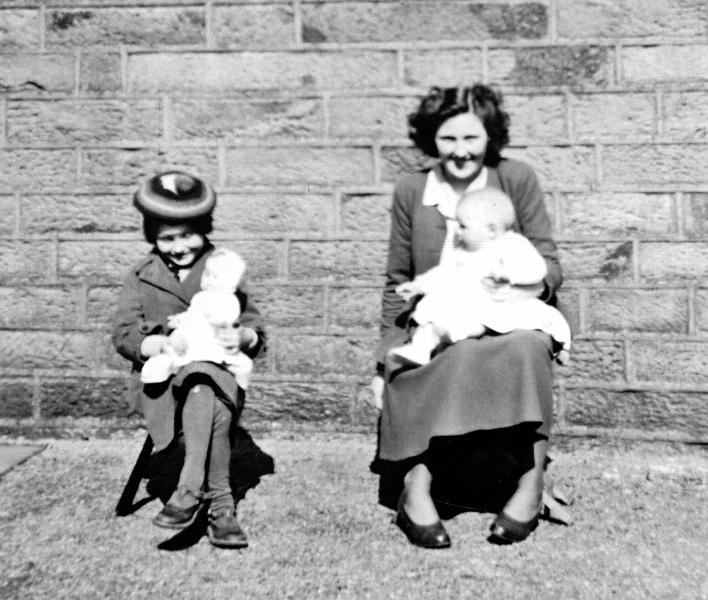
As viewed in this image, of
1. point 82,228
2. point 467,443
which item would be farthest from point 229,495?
point 82,228

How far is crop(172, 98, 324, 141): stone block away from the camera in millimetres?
4184

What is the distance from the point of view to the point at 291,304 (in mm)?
4234

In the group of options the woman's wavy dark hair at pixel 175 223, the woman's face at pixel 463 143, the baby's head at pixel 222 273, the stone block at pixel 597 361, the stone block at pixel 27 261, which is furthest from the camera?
the stone block at pixel 27 261

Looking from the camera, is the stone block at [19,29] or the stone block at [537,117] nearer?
the stone block at [537,117]

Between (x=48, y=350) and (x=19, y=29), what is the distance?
5.07ft

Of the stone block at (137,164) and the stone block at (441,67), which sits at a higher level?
the stone block at (441,67)

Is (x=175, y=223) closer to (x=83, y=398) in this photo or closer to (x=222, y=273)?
(x=222, y=273)

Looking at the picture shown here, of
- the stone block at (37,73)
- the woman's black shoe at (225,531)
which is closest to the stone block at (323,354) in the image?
the woman's black shoe at (225,531)

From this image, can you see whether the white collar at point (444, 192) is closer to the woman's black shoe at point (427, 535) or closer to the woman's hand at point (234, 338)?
the woman's hand at point (234, 338)

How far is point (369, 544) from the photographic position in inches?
119

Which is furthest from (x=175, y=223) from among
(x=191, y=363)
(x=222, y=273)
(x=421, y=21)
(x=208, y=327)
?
(x=421, y=21)

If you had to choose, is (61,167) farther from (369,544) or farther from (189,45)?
(369,544)

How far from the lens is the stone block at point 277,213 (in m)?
4.20

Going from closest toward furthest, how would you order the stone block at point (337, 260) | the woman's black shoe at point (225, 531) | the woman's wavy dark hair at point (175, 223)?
the woman's black shoe at point (225, 531), the woman's wavy dark hair at point (175, 223), the stone block at point (337, 260)
